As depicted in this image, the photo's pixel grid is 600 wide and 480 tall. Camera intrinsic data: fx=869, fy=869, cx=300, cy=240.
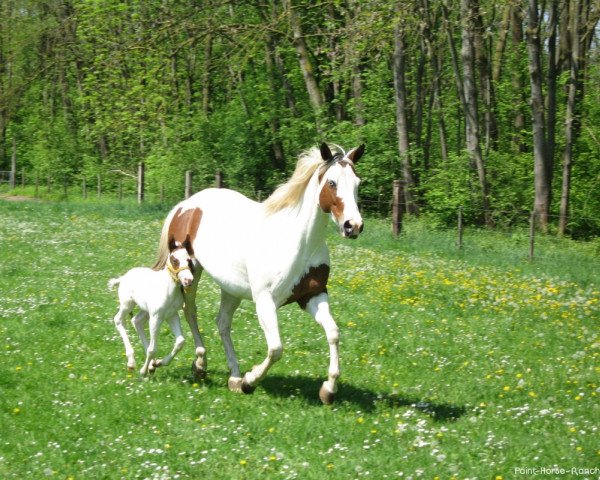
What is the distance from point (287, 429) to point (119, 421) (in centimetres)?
159

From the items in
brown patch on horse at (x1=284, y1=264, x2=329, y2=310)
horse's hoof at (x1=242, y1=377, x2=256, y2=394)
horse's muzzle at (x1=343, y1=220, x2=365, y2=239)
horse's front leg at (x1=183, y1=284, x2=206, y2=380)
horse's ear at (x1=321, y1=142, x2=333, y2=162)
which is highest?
horse's ear at (x1=321, y1=142, x2=333, y2=162)

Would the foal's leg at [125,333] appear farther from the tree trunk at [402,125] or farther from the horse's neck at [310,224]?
the tree trunk at [402,125]

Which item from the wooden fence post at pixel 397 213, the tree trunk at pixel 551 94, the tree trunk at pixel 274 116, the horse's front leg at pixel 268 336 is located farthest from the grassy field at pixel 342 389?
the tree trunk at pixel 274 116

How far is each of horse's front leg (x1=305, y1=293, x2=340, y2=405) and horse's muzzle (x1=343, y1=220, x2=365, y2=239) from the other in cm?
94

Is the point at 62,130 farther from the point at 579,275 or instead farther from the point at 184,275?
the point at 184,275

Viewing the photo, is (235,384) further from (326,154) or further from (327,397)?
(326,154)

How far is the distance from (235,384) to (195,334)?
1032 mm

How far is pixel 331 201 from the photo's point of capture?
324 inches

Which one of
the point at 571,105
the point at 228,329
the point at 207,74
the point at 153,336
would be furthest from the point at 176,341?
the point at 207,74

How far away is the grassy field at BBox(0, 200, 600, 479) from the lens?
280 inches

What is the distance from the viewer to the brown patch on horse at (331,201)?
8094mm

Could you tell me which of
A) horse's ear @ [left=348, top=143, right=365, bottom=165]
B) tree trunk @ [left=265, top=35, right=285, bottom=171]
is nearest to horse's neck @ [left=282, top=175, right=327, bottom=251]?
horse's ear @ [left=348, top=143, right=365, bottom=165]

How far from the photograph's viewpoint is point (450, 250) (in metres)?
21.9

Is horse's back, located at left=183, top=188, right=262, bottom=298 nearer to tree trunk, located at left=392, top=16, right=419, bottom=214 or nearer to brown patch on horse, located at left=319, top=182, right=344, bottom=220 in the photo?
brown patch on horse, located at left=319, top=182, right=344, bottom=220
